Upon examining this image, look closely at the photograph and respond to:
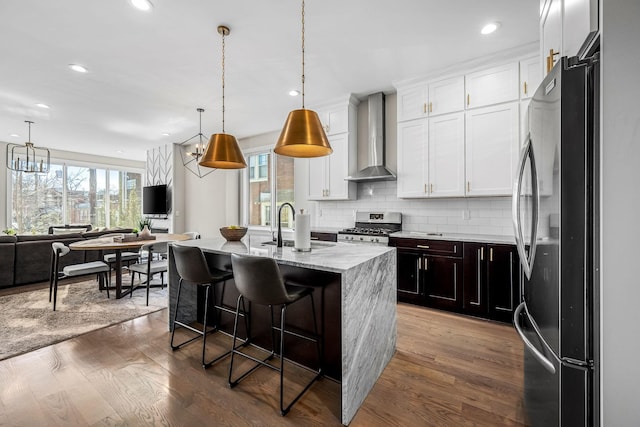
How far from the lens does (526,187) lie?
1.44 m

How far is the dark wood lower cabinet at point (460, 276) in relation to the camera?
2879mm

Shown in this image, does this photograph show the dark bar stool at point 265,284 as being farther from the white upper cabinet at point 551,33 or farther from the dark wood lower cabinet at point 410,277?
the dark wood lower cabinet at point 410,277

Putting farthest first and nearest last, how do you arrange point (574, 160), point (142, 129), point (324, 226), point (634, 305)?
point (142, 129), point (324, 226), point (574, 160), point (634, 305)

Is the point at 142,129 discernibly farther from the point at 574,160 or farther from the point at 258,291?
the point at 574,160

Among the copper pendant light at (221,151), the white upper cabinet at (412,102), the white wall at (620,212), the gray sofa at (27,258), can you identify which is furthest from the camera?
the gray sofa at (27,258)

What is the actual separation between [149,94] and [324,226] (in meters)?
3.34

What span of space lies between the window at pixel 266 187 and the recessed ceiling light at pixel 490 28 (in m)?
3.60

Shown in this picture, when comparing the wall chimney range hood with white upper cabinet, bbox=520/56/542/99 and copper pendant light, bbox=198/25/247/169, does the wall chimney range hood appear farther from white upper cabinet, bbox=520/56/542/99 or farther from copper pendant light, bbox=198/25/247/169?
copper pendant light, bbox=198/25/247/169

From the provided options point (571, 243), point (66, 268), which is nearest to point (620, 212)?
point (571, 243)

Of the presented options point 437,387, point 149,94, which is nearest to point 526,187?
point 437,387

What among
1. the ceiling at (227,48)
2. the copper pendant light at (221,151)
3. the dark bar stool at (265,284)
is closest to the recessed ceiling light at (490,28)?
the ceiling at (227,48)

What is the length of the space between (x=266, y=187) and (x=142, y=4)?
389cm

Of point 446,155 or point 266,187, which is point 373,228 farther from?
point 266,187

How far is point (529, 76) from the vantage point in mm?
2959
